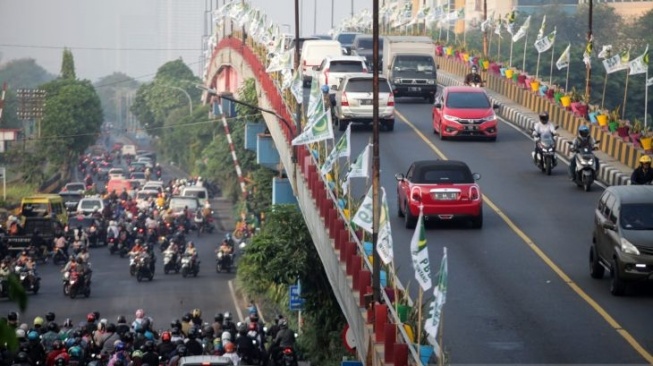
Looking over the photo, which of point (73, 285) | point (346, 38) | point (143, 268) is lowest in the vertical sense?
point (143, 268)

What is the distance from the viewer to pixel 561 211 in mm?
29766

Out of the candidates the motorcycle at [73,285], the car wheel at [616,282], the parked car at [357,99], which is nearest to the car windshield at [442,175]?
the car wheel at [616,282]

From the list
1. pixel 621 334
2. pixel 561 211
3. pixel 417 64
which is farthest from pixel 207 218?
pixel 621 334

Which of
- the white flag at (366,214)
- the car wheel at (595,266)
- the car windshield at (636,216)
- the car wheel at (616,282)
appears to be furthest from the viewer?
the car wheel at (595,266)

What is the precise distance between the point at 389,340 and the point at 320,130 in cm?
1085

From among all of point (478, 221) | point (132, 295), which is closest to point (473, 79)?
point (132, 295)

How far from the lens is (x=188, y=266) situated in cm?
4712

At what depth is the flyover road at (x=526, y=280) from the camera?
18.4 meters

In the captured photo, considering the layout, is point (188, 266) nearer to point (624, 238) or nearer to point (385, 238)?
A: point (624, 238)

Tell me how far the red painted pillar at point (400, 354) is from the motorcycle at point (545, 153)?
19.4 meters

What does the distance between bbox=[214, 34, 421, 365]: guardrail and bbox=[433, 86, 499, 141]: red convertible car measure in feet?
14.1

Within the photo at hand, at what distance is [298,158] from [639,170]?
856cm

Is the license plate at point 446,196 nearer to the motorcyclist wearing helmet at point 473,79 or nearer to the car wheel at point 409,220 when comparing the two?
the car wheel at point 409,220

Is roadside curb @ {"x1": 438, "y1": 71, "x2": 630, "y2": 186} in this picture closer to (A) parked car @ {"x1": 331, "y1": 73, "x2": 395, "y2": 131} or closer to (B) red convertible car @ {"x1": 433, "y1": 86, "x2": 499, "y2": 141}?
(B) red convertible car @ {"x1": 433, "y1": 86, "x2": 499, "y2": 141}
